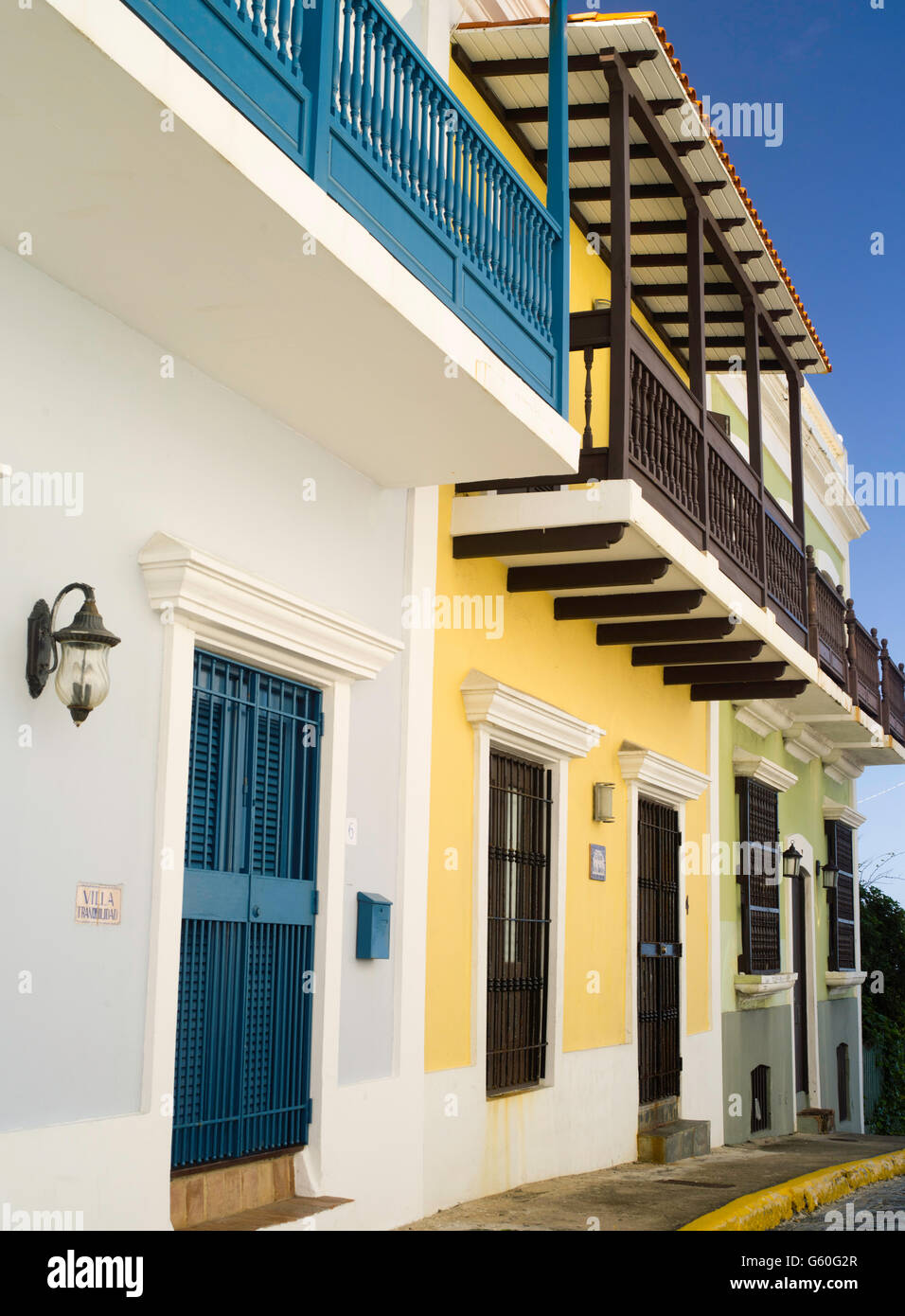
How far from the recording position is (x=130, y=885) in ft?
17.6

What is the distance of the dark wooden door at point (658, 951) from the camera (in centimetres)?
1117

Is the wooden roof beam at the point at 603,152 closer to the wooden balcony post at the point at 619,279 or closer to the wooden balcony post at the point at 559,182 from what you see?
the wooden balcony post at the point at 619,279

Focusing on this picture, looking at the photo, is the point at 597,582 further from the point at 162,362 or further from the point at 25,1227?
the point at 25,1227

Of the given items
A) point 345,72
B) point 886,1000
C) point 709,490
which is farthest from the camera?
point 886,1000

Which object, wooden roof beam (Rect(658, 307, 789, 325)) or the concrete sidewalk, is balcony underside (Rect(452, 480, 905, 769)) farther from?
the concrete sidewalk

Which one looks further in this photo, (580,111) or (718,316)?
(718,316)

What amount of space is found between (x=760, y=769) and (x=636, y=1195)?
6488mm

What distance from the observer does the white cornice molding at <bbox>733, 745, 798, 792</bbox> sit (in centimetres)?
1416

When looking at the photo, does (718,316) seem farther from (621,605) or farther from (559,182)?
(559,182)

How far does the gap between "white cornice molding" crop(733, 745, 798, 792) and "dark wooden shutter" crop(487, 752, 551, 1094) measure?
16.9ft

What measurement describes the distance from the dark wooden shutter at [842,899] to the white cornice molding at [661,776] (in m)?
6.05

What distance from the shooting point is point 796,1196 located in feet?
29.2

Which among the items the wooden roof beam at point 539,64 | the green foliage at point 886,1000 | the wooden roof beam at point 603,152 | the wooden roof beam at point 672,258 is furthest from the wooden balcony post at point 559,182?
the green foliage at point 886,1000

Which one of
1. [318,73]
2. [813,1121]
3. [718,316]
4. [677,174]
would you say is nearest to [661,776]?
[718,316]
